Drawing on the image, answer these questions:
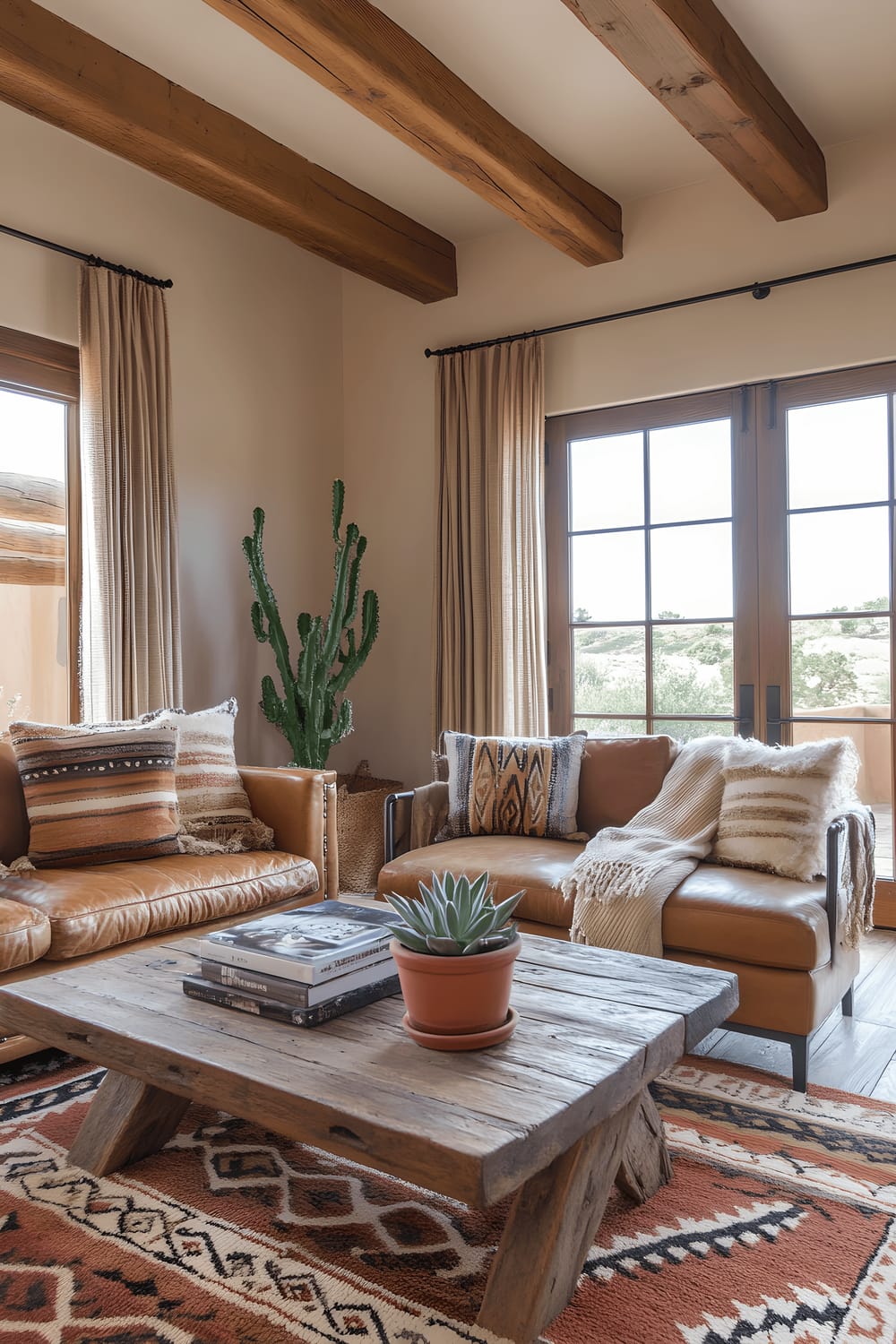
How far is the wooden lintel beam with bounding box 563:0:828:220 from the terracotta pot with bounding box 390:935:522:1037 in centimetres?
242

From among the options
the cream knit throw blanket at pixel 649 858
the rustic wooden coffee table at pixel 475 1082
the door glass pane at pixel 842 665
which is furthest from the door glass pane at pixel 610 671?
the rustic wooden coffee table at pixel 475 1082

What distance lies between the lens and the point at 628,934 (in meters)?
2.38

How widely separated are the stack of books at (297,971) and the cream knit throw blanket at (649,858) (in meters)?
0.90

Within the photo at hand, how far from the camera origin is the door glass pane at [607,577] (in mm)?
4141

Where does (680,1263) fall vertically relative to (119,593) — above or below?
below

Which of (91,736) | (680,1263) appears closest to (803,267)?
(91,736)

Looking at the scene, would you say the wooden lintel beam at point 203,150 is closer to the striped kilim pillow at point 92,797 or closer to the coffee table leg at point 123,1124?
the striped kilim pillow at point 92,797

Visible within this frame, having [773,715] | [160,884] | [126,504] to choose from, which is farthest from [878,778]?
[126,504]

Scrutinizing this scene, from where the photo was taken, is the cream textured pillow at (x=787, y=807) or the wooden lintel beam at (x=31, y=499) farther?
the wooden lintel beam at (x=31, y=499)

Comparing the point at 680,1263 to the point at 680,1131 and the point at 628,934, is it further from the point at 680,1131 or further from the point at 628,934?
the point at 628,934

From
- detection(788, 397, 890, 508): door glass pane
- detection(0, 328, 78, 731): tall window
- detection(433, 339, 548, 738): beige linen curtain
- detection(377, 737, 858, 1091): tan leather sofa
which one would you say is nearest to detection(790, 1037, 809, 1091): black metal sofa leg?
detection(377, 737, 858, 1091): tan leather sofa

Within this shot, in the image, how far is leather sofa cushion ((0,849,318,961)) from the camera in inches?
90.2

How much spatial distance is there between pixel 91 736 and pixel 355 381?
2.75m

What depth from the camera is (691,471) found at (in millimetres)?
4008
